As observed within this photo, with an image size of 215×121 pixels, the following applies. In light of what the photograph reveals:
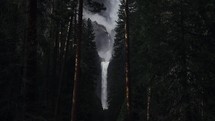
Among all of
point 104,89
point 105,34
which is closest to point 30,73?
point 104,89

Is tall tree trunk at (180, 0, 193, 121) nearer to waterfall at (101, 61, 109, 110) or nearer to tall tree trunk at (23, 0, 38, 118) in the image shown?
tall tree trunk at (23, 0, 38, 118)

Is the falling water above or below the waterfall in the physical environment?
above

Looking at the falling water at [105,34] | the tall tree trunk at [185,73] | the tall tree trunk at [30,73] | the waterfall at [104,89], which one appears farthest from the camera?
the falling water at [105,34]

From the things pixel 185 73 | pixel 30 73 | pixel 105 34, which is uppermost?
pixel 105 34

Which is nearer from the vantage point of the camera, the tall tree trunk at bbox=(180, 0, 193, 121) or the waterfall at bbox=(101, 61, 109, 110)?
the tall tree trunk at bbox=(180, 0, 193, 121)

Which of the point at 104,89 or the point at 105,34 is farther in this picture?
the point at 105,34

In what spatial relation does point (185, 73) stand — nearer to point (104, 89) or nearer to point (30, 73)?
point (30, 73)

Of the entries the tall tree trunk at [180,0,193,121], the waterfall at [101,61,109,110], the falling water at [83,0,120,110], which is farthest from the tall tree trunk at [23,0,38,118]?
the falling water at [83,0,120,110]

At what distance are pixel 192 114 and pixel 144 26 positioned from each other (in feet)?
17.6

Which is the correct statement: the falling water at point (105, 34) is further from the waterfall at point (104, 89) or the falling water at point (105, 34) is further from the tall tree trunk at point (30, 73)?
the tall tree trunk at point (30, 73)

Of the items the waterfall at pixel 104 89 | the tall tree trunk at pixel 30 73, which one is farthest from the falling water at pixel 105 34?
the tall tree trunk at pixel 30 73

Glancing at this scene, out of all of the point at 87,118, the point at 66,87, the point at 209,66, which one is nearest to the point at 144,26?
the point at 209,66

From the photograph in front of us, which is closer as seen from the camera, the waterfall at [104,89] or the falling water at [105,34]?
the waterfall at [104,89]

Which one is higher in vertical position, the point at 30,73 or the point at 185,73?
the point at 185,73
